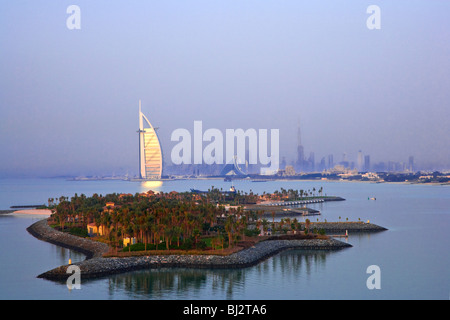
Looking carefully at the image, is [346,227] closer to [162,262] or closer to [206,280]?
[162,262]

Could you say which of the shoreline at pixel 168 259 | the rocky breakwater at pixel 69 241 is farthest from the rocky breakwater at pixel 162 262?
the rocky breakwater at pixel 69 241

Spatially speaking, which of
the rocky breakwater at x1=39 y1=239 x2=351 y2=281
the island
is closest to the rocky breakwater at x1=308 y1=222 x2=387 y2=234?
the island

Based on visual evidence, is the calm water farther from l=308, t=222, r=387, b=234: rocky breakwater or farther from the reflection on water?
l=308, t=222, r=387, b=234: rocky breakwater

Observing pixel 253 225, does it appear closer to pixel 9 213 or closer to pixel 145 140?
pixel 9 213

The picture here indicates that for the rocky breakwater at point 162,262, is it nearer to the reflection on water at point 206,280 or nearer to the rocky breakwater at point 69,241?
the reflection on water at point 206,280

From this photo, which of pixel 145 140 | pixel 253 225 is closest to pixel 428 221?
pixel 253 225
